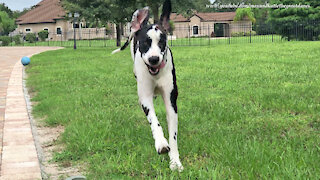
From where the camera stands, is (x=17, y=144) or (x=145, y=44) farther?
(x=17, y=144)

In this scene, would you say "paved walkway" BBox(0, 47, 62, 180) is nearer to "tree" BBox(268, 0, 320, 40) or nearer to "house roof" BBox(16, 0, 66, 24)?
"tree" BBox(268, 0, 320, 40)

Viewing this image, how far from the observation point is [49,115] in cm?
557

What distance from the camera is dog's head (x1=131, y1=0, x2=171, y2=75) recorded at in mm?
3041

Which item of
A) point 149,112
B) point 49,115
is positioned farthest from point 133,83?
point 149,112

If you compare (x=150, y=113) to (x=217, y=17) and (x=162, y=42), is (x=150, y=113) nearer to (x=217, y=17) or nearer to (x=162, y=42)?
(x=162, y=42)

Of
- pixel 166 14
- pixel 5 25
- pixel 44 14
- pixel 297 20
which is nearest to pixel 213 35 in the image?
pixel 297 20

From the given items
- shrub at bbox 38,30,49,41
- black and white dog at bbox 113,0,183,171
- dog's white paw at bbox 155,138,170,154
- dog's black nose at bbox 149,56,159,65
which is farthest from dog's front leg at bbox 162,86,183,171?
shrub at bbox 38,30,49,41

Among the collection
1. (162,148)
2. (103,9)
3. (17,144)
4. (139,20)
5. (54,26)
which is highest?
(54,26)

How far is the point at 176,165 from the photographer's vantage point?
3.17 metres

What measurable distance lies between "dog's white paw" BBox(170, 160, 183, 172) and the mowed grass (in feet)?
0.18

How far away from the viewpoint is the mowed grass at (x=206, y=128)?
10.2 feet

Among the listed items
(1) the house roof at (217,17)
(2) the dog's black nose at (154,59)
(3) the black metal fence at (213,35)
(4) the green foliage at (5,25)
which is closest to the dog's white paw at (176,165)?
(2) the dog's black nose at (154,59)

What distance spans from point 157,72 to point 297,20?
29.3m

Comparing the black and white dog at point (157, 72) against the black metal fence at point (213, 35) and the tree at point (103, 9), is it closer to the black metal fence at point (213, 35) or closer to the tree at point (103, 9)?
the black metal fence at point (213, 35)
